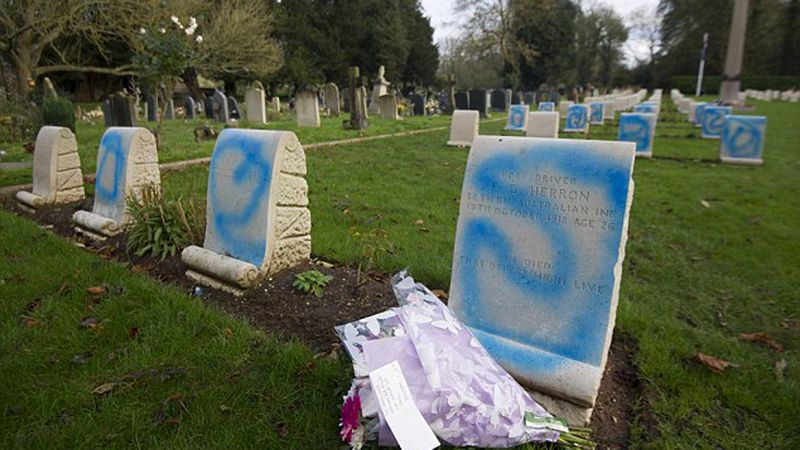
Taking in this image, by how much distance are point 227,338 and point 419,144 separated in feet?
35.0

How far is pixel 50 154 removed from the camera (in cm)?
585

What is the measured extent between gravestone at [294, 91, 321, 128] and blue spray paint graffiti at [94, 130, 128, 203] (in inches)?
440

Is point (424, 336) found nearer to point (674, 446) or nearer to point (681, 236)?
point (674, 446)

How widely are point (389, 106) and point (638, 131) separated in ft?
41.7

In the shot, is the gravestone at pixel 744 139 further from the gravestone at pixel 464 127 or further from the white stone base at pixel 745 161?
the gravestone at pixel 464 127

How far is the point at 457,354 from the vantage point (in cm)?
200

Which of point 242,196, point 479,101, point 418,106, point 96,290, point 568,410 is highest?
point 479,101

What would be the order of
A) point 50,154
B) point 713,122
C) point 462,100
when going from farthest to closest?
point 462,100 < point 713,122 < point 50,154

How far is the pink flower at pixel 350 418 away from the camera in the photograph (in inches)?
75.0

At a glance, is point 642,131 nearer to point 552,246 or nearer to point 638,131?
point 638,131

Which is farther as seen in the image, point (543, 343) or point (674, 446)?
point (543, 343)

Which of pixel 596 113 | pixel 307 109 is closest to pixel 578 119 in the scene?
pixel 596 113

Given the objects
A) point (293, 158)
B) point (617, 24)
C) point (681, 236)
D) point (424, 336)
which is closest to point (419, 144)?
point (681, 236)

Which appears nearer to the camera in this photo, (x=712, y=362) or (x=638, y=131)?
(x=712, y=362)
